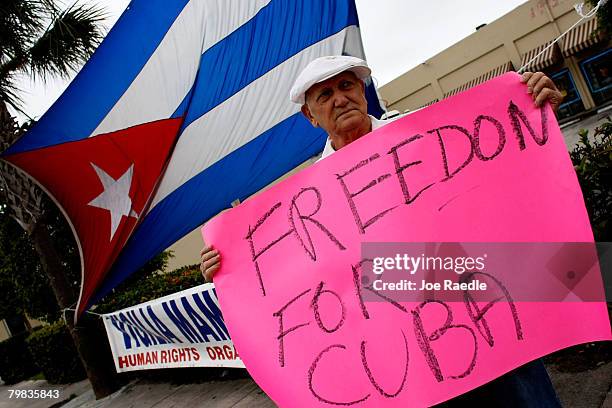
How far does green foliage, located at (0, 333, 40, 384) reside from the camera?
12203 millimetres

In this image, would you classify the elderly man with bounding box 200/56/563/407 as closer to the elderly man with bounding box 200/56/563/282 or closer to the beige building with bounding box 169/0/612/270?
the elderly man with bounding box 200/56/563/282

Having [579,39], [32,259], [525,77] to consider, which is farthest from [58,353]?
[579,39]

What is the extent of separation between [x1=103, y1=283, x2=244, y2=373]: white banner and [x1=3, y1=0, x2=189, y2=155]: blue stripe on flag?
5.36 feet

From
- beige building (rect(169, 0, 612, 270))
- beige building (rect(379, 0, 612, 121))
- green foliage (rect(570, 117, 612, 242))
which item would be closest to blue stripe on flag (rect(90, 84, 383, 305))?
green foliage (rect(570, 117, 612, 242))

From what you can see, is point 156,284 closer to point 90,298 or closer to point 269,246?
point 90,298

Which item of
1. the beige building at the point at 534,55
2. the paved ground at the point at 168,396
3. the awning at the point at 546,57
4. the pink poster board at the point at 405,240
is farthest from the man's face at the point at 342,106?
the awning at the point at 546,57

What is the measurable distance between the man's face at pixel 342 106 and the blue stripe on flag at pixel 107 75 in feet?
6.01

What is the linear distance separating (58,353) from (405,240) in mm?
9186

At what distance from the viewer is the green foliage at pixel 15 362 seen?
40.0 feet

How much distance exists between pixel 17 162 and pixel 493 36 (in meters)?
24.5

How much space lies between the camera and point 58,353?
8.55m

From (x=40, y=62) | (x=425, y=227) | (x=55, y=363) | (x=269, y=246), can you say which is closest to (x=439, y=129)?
(x=425, y=227)

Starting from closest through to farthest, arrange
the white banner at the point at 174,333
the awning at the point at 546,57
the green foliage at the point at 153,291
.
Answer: the white banner at the point at 174,333 → the green foliage at the point at 153,291 → the awning at the point at 546,57

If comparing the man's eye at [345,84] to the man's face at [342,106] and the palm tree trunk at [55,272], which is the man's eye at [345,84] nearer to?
the man's face at [342,106]
